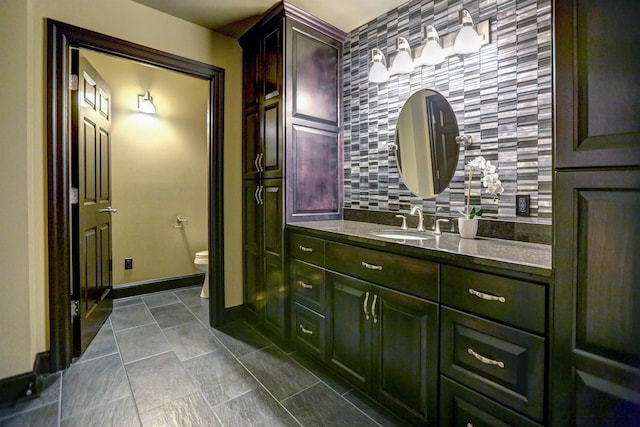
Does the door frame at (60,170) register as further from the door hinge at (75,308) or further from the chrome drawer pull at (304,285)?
the chrome drawer pull at (304,285)

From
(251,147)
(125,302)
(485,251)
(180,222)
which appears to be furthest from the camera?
(180,222)

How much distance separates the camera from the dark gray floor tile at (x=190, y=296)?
3.03m

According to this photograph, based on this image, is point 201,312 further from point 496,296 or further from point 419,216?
point 496,296

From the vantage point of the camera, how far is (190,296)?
320 centimetres

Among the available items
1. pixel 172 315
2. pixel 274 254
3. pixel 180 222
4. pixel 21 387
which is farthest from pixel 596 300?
pixel 180 222

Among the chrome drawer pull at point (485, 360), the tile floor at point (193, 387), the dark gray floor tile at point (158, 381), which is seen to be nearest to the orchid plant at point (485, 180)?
the chrome drawer pull at point (485, 360)

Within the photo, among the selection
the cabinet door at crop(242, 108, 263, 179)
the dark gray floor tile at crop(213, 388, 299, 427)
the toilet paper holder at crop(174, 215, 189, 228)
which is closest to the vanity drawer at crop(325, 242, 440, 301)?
the dark gray floor tile at crop(213, 388, 299, 427)

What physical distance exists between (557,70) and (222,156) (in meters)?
2.18

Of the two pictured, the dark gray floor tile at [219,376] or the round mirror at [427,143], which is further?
the round mirror at [427,143]

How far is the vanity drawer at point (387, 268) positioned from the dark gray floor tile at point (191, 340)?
115 cm

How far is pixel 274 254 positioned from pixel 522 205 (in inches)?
61.6

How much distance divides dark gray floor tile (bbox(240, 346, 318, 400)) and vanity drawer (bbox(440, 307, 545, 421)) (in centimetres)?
89

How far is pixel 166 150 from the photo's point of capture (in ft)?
10.9

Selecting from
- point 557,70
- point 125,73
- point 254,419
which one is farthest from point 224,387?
point 125,73
